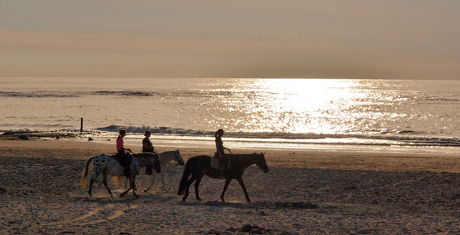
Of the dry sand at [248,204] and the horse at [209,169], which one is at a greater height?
the horse at [209,169]

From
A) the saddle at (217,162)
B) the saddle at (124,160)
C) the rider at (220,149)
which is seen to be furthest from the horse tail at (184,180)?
the saddle at (124,160)

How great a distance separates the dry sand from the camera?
1251 centimetres

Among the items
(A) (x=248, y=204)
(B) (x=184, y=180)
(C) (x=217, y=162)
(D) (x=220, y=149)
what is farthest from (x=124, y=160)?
(A) (x=248, y=204)

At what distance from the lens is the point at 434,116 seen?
264 feet

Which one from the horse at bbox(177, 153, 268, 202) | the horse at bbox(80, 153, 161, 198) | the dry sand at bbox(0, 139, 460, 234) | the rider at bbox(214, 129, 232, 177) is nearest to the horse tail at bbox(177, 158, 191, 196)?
the horse at bbox(177, 153, 268, 202)

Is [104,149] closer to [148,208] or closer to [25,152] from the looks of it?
[25,152]

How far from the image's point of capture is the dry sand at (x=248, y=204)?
12.5m

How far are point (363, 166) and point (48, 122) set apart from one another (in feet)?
155

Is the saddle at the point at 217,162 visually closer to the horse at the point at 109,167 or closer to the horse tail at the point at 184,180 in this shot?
the horse tail at the point at 184,180

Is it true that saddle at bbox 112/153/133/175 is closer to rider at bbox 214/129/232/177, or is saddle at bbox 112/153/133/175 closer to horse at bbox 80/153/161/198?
horse at bbox 80/153/161/198

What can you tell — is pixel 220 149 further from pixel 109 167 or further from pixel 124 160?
pixel 109 167

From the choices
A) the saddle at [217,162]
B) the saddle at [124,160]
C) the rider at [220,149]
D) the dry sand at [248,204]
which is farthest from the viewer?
the saddle at [124,160]

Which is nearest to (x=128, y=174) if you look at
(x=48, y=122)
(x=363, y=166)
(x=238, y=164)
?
(x=238, y=164)

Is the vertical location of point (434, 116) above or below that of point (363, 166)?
above
